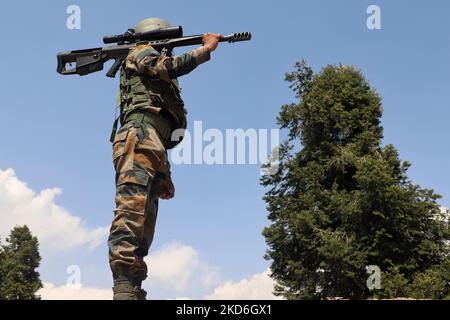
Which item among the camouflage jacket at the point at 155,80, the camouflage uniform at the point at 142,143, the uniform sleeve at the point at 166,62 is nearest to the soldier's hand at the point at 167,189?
the camouflage uniform at the point at 142,143

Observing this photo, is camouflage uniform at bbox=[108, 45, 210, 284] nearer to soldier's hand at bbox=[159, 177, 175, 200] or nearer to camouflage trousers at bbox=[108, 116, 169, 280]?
camouflage trousers at bbox=[108, 116, 169, 280]

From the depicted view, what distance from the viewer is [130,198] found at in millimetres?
5023

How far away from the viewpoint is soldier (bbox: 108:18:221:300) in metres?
4.85

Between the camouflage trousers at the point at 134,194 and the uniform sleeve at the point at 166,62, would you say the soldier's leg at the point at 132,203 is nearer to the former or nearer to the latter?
the camouflage trousers at the point at 134,194

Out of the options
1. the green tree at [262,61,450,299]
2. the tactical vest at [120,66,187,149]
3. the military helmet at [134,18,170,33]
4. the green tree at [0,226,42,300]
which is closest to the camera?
the tactical vest at [120,66,187,149]

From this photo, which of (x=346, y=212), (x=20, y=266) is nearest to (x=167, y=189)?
(x=346, y=212)

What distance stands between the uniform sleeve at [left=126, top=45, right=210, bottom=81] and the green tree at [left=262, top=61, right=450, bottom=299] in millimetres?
17078

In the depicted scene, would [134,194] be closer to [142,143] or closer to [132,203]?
[132,203]

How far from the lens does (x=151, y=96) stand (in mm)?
5613

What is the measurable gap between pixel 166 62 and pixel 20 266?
32219 mm

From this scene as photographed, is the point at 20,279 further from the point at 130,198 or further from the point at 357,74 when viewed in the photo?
the point at 130,198

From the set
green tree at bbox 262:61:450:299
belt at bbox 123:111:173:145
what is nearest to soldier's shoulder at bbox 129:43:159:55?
belt at bbox 123:111:173:145
